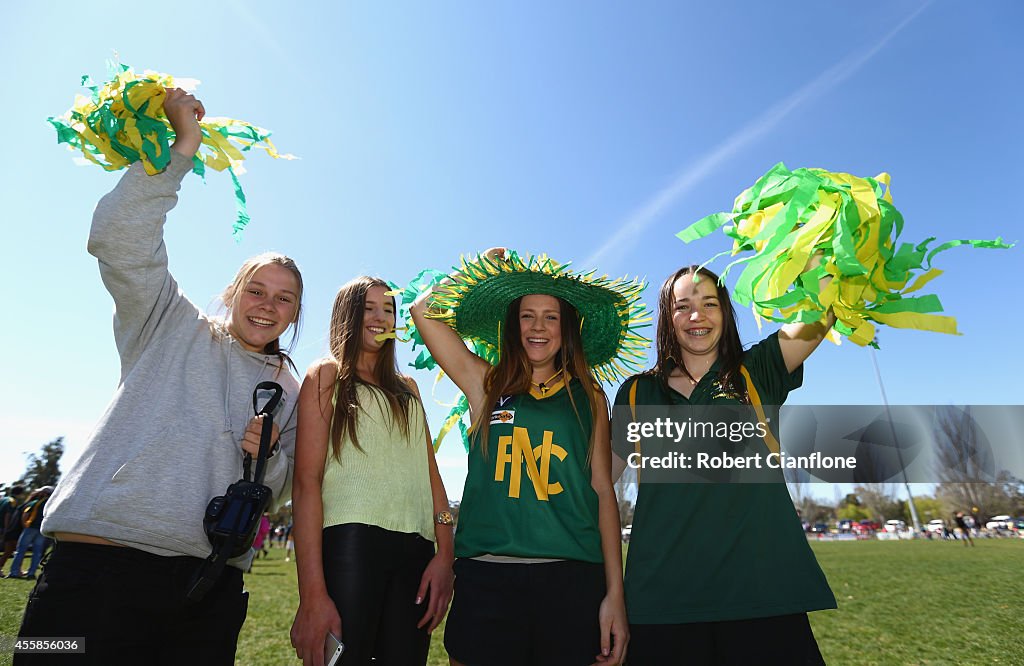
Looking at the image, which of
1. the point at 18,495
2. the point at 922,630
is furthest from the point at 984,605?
the point at 18,495

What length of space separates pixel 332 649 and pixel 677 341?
204 centimetres

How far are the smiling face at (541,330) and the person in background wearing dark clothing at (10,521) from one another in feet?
48.7

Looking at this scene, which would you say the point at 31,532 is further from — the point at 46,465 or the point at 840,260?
the point at 46,465

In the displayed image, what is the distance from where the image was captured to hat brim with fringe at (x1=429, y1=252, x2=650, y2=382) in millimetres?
2992

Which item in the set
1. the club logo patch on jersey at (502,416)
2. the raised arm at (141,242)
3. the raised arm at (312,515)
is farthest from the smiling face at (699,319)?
the raised arm at (141,242)

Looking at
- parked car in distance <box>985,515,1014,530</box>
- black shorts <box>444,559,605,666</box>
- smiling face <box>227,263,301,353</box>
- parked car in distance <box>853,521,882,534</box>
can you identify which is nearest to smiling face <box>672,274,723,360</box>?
black shorts <box>444,559,605,666</box>

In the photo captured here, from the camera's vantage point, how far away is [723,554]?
2355 mm

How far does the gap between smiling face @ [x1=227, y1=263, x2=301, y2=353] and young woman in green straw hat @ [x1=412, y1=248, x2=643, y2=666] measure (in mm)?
653

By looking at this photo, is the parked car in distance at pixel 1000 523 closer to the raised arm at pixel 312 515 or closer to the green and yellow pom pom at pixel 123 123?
the raised arm at pixel 312 515

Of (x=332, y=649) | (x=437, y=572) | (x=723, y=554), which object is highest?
(x=723, y=554)

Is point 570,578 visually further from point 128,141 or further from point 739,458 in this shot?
point 128,141

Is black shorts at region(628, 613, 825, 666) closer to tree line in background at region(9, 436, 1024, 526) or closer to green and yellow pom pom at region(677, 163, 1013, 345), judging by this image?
green and yellow pom pom at region(677, 163, 1013, 345)

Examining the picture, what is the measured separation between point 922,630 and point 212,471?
406 inches

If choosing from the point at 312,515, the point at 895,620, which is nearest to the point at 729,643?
the point at 312,515
